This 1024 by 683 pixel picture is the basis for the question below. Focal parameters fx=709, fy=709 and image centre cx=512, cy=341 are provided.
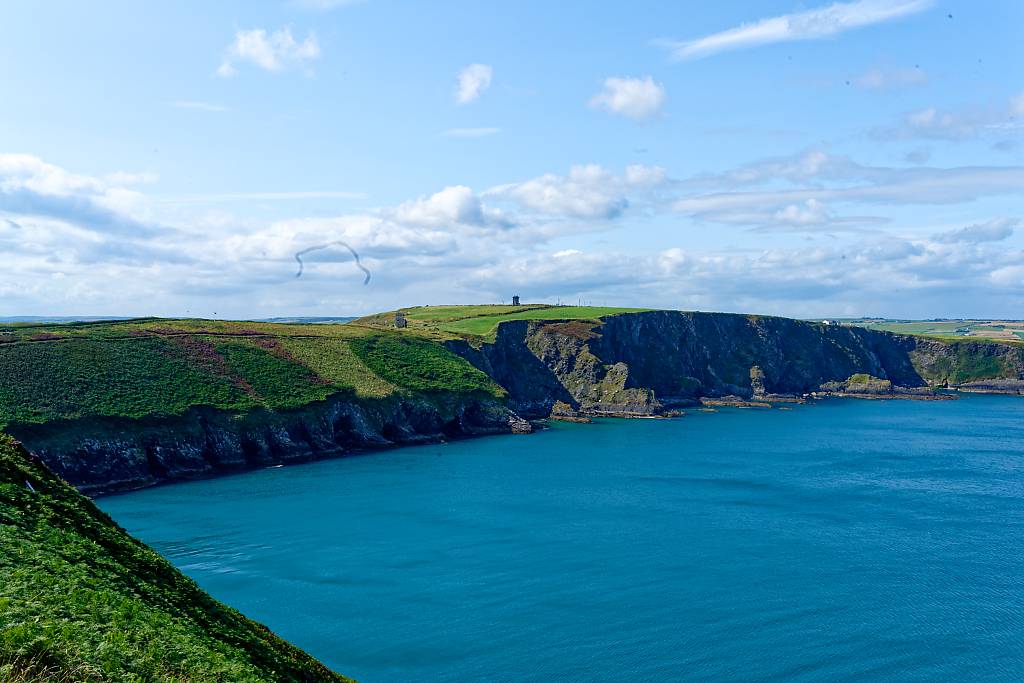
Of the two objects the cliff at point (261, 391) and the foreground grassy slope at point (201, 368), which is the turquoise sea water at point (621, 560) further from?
the foreground grassy slope at point (201, 368)

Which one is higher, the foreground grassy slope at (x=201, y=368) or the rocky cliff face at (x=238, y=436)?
the foreground grassy slope at (x=201, y=368)

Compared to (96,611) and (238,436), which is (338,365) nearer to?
(238,436)

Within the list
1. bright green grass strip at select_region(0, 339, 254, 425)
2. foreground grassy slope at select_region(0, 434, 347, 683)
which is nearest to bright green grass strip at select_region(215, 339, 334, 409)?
bright green grass strip at select_region(0, 339, 254, 425)

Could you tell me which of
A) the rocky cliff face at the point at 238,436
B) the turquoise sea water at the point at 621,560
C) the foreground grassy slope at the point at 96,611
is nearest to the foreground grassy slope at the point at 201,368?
the rocky cliff face at the point at 238,436

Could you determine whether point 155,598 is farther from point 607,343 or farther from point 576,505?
point 607,343

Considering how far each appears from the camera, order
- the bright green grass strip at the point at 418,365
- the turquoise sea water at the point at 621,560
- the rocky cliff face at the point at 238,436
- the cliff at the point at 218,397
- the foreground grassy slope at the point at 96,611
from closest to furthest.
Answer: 1. the foreground grassy slope at the point at 96,611
2. the turquoise sea water at the point at 621,560
3. the rocky cliff face at the point at 238,436
4. the cliff at the point at 218,397
5. the bright green grass strip at the point at 418,365

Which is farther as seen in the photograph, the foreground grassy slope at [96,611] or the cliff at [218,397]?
the cliff at [218,397]

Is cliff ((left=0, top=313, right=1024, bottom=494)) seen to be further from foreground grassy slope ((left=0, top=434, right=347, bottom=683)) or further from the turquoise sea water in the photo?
foreground grassy slope ((left=0, top=434, right=347, bottom=683))
